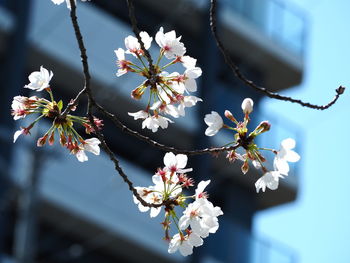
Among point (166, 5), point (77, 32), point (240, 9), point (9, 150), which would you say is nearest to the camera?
point (77, 32)

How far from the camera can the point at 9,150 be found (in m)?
15.2

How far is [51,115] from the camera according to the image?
363 cm

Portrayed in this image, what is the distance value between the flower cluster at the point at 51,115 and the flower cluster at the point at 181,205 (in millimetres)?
243

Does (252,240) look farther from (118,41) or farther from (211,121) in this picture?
(211,121)

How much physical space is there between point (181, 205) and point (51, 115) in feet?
1.68

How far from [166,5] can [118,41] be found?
5.23ft

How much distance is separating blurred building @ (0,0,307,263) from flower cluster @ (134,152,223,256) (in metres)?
10.1

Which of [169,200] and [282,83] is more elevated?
[282,83]

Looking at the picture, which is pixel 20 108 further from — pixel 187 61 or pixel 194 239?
pixel 194 239

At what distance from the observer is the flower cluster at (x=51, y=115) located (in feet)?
11.9

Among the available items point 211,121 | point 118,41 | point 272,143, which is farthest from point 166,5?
point 211,121

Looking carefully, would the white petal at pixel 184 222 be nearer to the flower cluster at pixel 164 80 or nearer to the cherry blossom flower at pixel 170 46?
the flower cluster at pixel 164 80

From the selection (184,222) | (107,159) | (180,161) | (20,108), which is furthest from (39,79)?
(107,159)

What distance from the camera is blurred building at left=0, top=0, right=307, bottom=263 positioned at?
15391 mm
